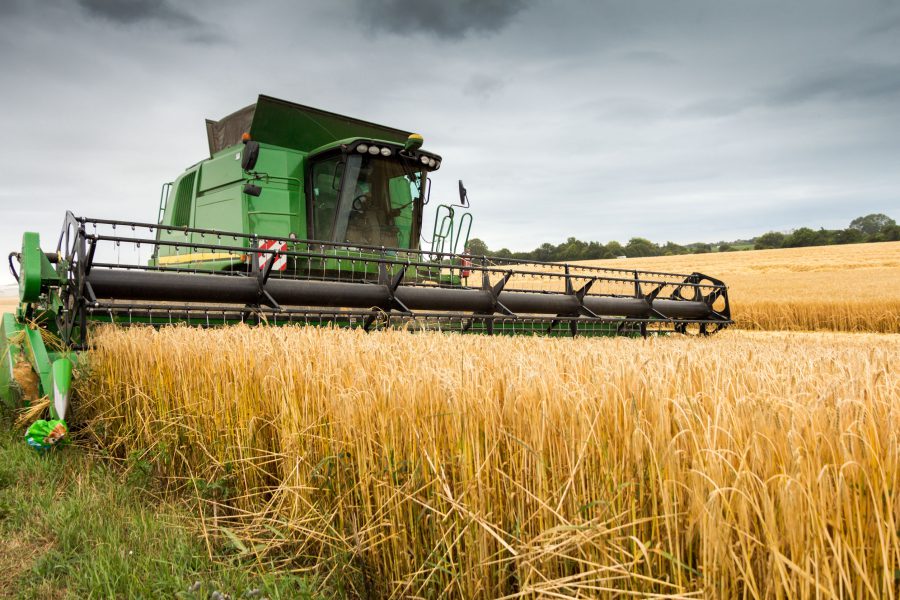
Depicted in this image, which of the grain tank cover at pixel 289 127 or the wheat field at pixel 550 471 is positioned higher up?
the grain tank cover at pixel 289 127

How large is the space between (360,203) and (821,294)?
1778 cm

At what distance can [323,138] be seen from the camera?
8.30m

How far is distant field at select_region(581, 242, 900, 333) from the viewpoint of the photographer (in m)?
17.2

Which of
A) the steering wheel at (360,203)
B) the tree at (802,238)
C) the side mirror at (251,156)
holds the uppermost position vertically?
the tree at (802,238)

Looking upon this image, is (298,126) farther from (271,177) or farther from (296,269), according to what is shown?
(296,269)

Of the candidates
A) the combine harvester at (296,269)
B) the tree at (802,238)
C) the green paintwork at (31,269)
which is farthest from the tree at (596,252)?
the green paintwork at (31,269)

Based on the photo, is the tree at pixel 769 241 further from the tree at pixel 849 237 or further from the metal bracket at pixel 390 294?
the metal bracket at pixel 390 294

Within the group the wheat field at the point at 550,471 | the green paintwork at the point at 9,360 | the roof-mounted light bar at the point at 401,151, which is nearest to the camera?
Result: the wheat field at the point at 550,471

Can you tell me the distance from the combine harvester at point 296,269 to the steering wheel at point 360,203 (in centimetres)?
3

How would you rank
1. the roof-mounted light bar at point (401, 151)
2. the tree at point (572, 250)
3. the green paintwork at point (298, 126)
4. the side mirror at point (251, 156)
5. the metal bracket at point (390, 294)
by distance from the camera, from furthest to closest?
the tree at point (572, 250) → the green paintwork at point (298, 126) → the roof-mounted light bar at point (401, 151) → the side mirror at point (251, 156) → the metal bracket at point (390, 294)

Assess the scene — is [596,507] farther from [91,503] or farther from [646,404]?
[91,503]

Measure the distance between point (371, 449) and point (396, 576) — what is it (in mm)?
384

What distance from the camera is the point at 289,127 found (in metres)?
7.94

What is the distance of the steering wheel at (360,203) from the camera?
24.7ft
